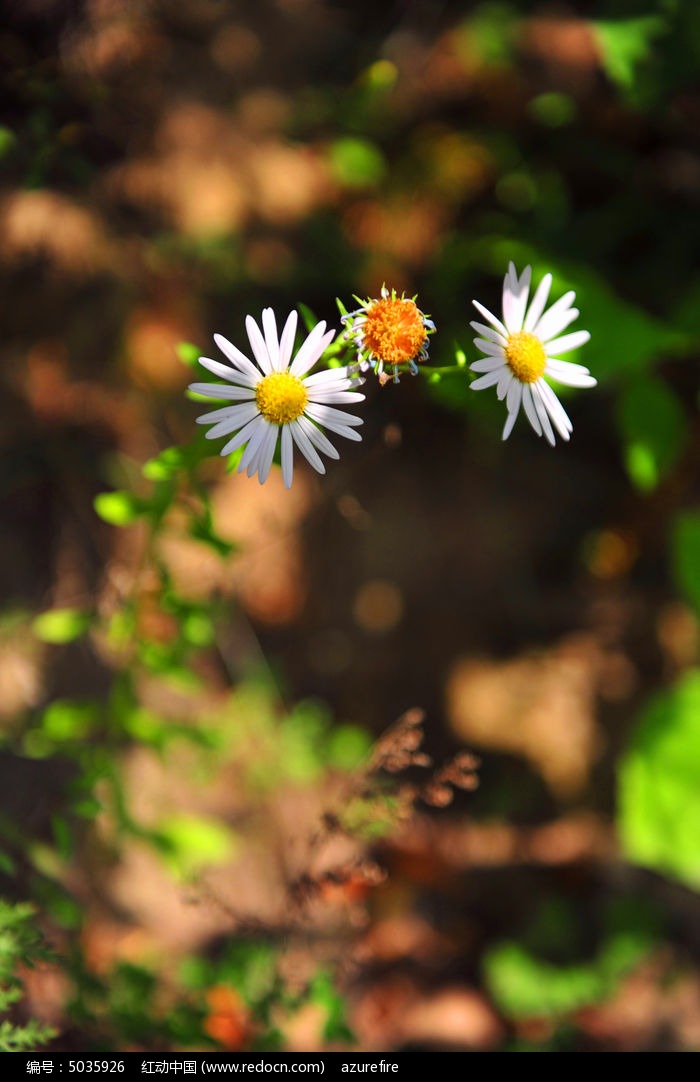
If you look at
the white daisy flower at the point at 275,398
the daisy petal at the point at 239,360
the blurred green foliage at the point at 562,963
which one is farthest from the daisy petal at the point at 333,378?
the blurred green foliage at the point at 562,963

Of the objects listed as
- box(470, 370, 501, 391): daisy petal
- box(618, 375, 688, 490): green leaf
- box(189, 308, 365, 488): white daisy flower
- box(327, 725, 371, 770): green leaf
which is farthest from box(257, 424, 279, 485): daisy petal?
box(327, 725, 371, 770): green leaf

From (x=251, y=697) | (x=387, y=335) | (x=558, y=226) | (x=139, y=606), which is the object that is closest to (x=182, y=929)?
(x=251, y=697)

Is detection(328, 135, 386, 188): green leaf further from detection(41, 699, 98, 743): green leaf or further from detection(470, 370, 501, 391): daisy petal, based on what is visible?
detection(41, 699, 98, 743): green leaf

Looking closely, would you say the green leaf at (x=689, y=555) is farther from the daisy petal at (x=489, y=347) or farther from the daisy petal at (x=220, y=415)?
the daisy petal at (x=220, y=415)

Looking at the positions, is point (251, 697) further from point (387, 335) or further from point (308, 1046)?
point (387, 335)

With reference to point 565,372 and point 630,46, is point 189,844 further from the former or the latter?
point 630,46
